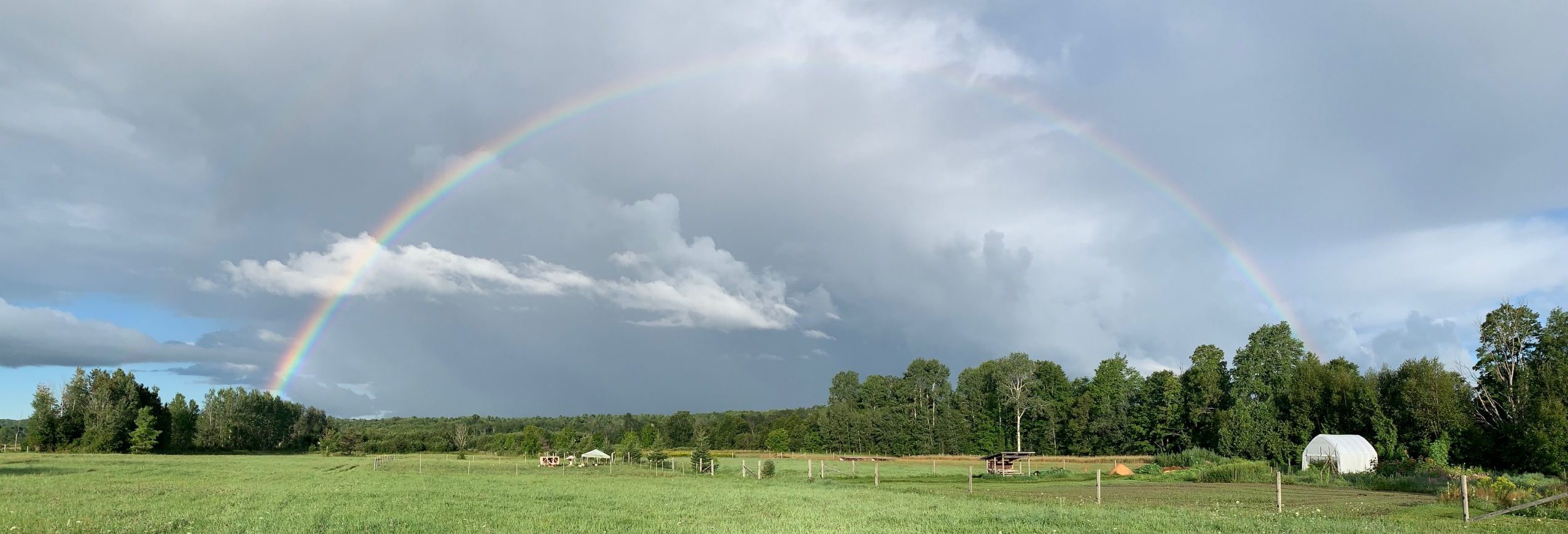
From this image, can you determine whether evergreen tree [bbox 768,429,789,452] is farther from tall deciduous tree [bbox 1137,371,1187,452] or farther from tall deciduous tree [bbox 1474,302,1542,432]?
tall deciduous tree [bbox 1474,302,1542,432]

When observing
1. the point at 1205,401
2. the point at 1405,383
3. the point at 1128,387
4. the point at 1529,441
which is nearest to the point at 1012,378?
the point at 1128,387

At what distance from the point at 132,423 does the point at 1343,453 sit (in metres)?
143

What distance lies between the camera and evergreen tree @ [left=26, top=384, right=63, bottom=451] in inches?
4245

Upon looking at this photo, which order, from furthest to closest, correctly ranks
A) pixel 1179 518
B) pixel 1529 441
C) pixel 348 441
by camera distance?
pixel 348 441
pixel 1529 441
pixel 1179 518

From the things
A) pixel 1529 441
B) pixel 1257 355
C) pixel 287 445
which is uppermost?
pixel 1257 355

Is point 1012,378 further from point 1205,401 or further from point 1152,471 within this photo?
point 1152,471

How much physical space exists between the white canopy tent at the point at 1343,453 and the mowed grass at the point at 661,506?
21.9 metres

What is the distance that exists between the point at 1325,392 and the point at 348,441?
121 meters

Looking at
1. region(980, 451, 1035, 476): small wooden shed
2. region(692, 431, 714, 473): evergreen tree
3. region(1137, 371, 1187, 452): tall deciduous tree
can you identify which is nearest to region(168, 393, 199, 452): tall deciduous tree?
region(692, 431, 714, 473): evergreen tree

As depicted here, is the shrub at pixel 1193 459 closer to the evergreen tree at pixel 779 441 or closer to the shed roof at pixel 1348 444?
the shed roof at pixel 1348 444

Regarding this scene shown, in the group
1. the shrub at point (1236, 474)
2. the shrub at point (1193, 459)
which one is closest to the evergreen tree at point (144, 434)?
the shrub at point (1193, 459)

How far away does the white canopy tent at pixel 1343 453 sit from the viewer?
62969mm

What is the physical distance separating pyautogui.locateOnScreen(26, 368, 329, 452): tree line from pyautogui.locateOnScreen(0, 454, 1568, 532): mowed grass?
72.9m

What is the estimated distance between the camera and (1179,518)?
22688mm
